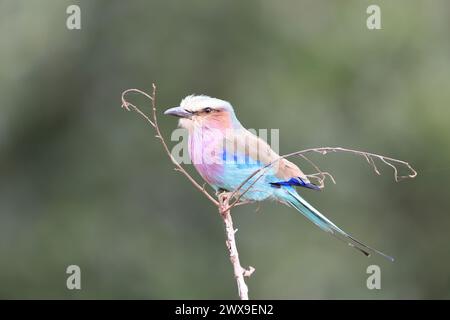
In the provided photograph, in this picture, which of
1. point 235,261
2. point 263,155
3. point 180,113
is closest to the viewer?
point 235,261

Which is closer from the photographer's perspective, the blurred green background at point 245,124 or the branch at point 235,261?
the branch at point 235,261

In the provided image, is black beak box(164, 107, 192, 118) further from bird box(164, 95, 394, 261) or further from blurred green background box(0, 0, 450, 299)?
blurred green background box(0, 0, 450, 299)

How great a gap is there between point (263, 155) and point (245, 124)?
9.02 feet

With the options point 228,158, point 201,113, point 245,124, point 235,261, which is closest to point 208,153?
point 228,158

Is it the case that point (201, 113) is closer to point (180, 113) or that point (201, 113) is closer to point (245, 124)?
point (180, 113)

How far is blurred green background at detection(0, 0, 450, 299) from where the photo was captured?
7.21 m

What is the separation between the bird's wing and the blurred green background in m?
2.63

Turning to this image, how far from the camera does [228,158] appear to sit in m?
4.44

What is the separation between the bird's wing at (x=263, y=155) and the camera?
14.6 feet

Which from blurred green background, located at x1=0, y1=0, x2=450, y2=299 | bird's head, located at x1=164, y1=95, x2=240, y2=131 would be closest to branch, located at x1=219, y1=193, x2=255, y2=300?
bird's head, located at x1=164, y1=95, x2=240, y2=131

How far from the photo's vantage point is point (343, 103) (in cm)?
740

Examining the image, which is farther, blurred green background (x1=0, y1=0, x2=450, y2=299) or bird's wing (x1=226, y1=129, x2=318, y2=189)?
blurred green background (x1=0, y1=0, x2=450, y2=299)

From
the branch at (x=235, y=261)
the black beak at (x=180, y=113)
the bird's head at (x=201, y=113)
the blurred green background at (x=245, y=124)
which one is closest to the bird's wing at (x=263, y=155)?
the bird's head at (x=201, y=113)

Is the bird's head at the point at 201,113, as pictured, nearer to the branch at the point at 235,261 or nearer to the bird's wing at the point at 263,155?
the bird's wing at the point at 263,155
